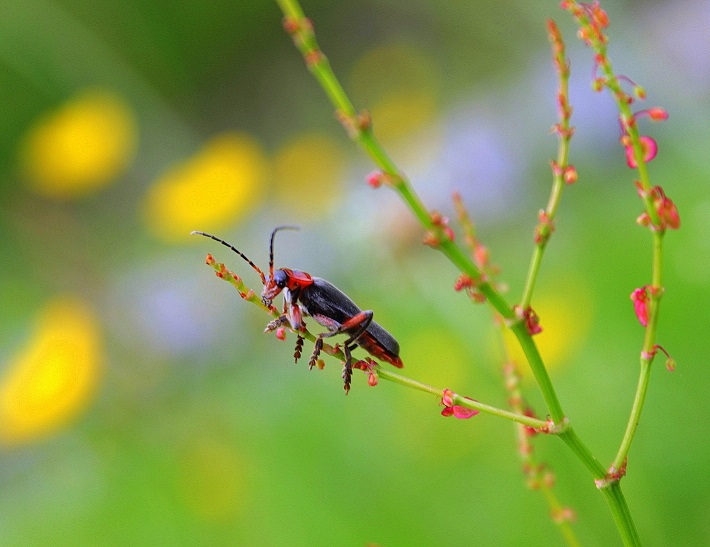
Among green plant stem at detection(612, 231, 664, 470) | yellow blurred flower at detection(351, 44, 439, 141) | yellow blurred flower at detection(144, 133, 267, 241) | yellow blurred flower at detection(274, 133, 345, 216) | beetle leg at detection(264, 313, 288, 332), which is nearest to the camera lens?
green plant stem at detection(612, 231, 664, 470)

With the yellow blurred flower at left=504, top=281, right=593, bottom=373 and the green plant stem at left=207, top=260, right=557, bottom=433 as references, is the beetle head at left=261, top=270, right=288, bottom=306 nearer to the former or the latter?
the green plant stem at left=207, top=260, right=557, bottom=433

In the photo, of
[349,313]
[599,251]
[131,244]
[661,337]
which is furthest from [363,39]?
[349,313]

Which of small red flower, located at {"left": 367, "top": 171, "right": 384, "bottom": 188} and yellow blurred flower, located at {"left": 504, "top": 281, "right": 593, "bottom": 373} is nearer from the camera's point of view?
small red flower, located at {"left": 367, "top": 171, "right": 384, "bottom": 188}

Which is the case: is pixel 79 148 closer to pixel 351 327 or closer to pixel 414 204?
pixel 351 327

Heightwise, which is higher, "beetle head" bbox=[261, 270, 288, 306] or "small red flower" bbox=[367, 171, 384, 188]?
"beetle head" bbox=[261, 270, 288, 306]

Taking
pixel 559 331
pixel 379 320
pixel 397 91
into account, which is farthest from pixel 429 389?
pixel 397 91

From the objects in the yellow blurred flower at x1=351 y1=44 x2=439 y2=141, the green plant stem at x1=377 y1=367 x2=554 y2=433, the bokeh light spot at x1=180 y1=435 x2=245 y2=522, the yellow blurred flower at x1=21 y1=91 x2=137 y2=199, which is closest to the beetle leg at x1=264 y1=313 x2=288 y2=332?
the green plant stem at x1=377 y1=367 x2=554 y2=433
